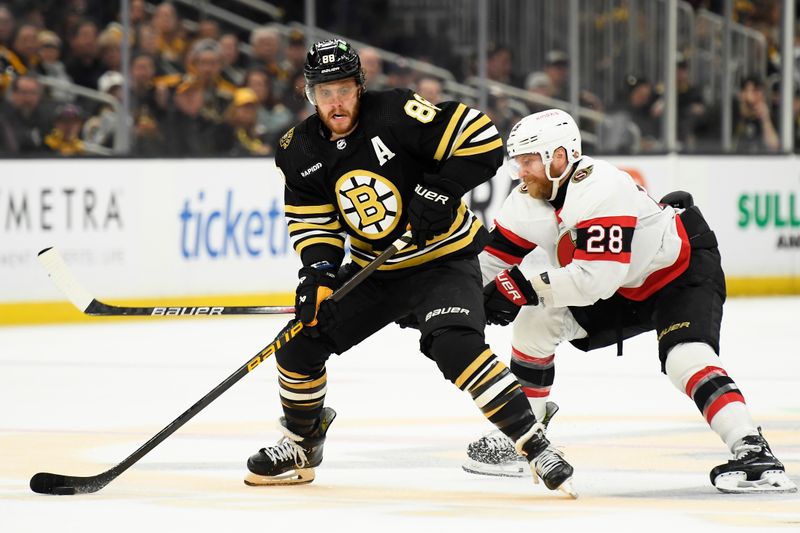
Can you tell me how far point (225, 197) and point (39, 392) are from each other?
2838mm

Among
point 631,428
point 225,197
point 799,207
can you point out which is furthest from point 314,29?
point 631,428

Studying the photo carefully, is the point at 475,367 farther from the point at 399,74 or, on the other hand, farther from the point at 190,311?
the point at 399,74

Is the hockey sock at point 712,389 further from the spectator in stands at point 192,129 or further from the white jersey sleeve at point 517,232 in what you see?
the spectator in stands at point 192,129

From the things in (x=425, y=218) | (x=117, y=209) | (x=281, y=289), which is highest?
(x=425, y=218)

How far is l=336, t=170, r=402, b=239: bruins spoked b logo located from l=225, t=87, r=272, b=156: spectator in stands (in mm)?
4865

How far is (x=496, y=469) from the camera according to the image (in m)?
4.08

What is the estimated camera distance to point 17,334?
7539mm

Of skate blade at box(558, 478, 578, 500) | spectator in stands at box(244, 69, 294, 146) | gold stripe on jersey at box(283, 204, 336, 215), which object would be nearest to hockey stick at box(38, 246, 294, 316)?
gold stripe on jersey at box(283, 204, 336, 215)

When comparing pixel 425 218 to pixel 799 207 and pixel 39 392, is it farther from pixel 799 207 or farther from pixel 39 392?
pixel 799 207

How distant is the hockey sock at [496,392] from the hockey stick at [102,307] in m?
0.55

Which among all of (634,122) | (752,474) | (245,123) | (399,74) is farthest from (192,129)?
(752,474)

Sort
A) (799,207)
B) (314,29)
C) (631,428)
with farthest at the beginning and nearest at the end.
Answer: (799,207), (314,29), (631,428)

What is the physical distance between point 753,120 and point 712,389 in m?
6.56

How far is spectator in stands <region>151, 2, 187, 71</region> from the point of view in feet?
27.5
